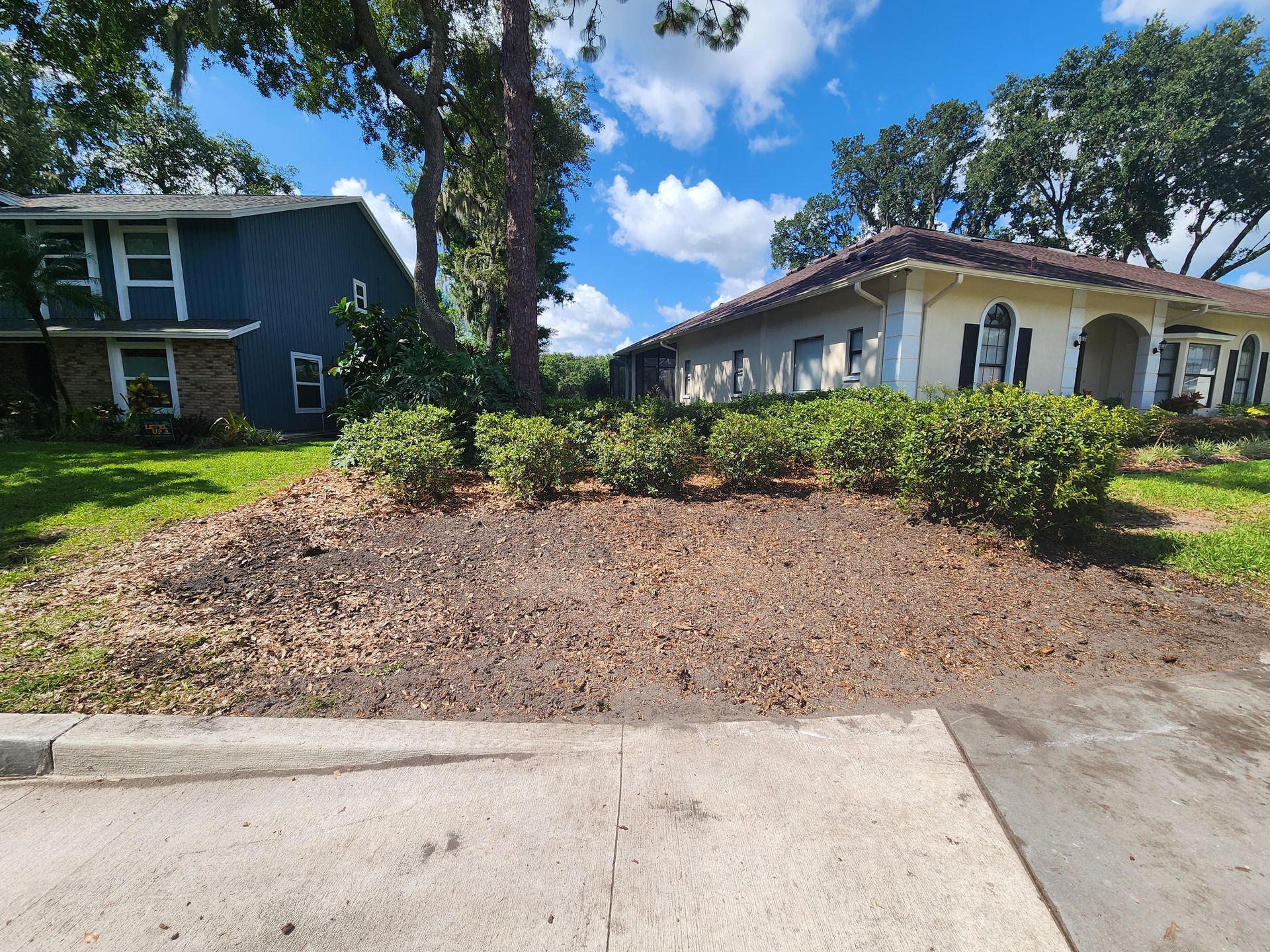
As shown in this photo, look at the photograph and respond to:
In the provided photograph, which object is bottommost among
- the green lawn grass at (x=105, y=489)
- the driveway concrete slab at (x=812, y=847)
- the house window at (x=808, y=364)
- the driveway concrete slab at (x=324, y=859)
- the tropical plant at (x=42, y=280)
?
the driveway concrete slab at (x=324, y=859)

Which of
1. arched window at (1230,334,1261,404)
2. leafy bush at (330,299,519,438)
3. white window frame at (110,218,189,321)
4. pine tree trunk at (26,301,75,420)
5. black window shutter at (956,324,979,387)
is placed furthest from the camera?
arched window at (1230,334,1261,404)

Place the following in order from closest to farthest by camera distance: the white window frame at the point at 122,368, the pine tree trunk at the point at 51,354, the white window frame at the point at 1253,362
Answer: the pine tree trunk at the point at 51,354 → the white window frame at the point at 122,368 → the white window frame at the point at 1253,362

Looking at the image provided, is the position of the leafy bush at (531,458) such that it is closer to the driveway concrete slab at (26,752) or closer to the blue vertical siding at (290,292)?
the driveway concrete slab at (26,752)

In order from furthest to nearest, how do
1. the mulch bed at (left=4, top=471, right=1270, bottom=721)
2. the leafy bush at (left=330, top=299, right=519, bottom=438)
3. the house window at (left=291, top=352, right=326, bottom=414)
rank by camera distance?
the house window at (left=291, top=352, right=326, bottom=414), the leafy bush at (left=330, top=299, right=519, bottom=438), the mulch bed at (left=4, top=471, right=1270, bottom=721)

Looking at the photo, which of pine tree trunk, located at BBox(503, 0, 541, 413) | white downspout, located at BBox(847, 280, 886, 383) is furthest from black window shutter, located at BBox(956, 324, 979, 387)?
pine tree trunk, located at BBox(503, 0, 541, 413)

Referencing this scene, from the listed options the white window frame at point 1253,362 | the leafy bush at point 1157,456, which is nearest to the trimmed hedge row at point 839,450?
the leafy bush at point 1157,456

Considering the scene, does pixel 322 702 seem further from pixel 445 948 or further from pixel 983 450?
pixel 983 450

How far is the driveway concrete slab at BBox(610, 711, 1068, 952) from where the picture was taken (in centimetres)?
159

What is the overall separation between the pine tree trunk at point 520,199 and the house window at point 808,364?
7249 mm

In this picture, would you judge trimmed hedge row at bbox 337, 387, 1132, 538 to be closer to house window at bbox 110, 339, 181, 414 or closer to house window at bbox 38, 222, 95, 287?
house window at bbox 110, 339, 181, 414

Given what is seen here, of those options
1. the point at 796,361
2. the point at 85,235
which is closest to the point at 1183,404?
the point at 796,361

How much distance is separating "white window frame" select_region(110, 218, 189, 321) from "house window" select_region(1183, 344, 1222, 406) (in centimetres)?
2694

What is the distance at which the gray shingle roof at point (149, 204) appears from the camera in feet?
39.2

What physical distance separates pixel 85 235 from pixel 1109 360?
87.7 ft
